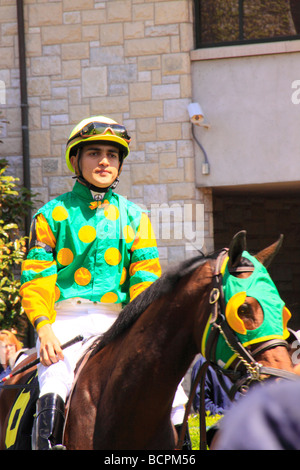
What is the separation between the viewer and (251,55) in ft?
26.0

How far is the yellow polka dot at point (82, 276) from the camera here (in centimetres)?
328

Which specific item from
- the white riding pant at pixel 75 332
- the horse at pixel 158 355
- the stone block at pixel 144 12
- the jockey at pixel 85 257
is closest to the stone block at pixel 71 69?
Result: the stone block at pixel 144 12

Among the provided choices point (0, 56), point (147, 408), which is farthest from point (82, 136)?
point (0, 56)

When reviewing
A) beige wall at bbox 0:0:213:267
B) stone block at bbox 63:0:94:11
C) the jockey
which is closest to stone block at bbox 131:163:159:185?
beige wall at bbox 0:0:213:267

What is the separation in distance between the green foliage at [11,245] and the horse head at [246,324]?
5.18m

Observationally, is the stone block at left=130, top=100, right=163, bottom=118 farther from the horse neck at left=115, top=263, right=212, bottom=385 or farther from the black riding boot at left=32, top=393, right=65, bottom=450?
the black riding boot at left=32, top=393, right=65, bottom=450

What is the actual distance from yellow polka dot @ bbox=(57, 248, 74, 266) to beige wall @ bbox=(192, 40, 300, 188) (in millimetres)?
4897

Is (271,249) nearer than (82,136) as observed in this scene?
Yes

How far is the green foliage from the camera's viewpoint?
301 inches

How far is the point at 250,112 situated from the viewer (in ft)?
26.0

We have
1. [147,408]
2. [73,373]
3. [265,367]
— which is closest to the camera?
[265,367]

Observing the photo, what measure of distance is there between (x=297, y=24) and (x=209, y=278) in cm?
610

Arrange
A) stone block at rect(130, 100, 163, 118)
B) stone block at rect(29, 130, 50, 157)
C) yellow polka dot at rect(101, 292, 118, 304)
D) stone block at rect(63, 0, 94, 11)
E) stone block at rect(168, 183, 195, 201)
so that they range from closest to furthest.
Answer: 1. yellow polka dot at rect(101, 292, 118, 304)
2. stone block at rect(168, 183, 195, 201)
3. stone block at rect(130, 100, 163, 118)
4. stone block at rect(63, 0, 94, 11)
5. stone block at rect(29, 130, 50, 157)
